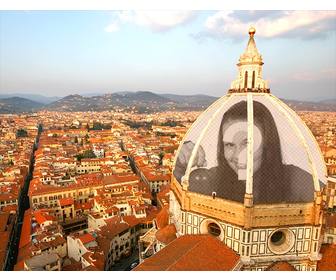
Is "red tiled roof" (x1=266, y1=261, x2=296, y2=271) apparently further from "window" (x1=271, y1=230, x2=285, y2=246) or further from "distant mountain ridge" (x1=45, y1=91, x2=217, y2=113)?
"distant mountain ridge" (x1=45, y1=91, x2=217, y2=113)

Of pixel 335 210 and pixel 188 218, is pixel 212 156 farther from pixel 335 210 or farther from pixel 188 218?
pixel 335 210

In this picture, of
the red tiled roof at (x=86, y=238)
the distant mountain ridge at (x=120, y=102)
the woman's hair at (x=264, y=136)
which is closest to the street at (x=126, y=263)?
the red tiled roof at (x=86, y=238)

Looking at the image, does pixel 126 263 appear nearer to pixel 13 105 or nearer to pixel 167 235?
pixel 167 235

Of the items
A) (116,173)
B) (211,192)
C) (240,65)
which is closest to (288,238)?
(211,192)

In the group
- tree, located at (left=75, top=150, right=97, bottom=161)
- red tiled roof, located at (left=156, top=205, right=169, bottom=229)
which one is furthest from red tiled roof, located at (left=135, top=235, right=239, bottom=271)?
tree, located at (left=75, top=150, right=97, bottom=161)

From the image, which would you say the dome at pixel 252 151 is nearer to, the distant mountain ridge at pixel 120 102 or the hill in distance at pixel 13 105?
the hill in distance at pixel 13 105

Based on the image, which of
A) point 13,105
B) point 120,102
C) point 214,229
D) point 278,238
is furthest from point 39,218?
point 120,102

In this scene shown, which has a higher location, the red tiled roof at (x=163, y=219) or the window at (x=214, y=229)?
the window at (x=214, y=229)
